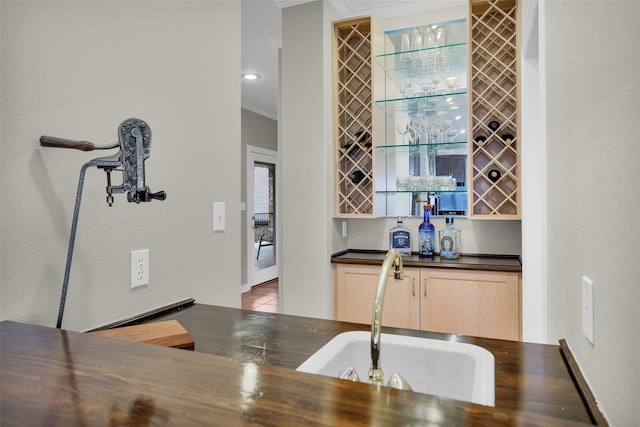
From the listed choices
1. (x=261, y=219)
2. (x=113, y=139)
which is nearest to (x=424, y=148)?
(x=113, y=139)

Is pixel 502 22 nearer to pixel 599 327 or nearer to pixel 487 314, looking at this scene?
pixel 487 314

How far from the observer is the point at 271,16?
3109 millimetres

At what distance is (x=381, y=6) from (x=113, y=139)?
95.5 inches

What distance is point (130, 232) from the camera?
128 cm

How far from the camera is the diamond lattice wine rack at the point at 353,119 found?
288 centimetres

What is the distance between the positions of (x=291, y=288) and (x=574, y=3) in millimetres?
2404

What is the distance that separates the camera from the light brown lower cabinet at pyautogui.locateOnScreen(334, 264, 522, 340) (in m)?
2.38

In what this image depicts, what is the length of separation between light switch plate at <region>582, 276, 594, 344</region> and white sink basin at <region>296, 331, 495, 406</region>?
0.76ft

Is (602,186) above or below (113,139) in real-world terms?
below

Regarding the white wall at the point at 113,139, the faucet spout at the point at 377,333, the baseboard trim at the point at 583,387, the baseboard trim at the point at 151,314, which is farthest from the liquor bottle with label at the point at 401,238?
the faucet spout at the point at 377,333

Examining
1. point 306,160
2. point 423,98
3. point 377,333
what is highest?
point 423,98

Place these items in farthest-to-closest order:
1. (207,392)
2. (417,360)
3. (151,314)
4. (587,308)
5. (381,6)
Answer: (381,6) < (151,314) < (417,360) < (587,308) < (207,392)

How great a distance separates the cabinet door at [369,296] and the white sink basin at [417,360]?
54.7 inches

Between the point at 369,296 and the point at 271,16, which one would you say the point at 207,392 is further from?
the point at 271,16
